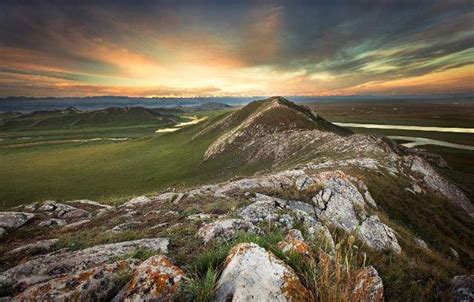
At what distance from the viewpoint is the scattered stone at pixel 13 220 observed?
15.1 meters

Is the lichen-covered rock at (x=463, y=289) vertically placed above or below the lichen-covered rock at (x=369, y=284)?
Result: below

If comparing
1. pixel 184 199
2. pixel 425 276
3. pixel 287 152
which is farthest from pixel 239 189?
pixel 287 152

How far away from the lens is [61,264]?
7691mm

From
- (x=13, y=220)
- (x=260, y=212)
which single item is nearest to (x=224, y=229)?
(x=260, y=212)

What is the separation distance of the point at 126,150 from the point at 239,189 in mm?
89730

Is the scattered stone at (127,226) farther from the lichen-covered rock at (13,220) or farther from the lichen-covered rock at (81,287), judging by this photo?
the lichen-covered rock at (13,220)

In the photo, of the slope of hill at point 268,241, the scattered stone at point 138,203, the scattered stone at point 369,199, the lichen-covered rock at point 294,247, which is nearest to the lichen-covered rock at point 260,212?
the slope of hill at point 268,241

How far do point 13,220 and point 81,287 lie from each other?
49.5 ft

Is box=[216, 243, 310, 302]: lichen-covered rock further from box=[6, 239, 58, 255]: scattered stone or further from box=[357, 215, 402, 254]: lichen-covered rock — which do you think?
box=[357, 215, 402, 254]: lichen-covered rock

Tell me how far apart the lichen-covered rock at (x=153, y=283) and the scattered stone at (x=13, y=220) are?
14801 millimetres

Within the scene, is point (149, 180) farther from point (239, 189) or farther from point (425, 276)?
point (425, 276)

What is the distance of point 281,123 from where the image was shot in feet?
233

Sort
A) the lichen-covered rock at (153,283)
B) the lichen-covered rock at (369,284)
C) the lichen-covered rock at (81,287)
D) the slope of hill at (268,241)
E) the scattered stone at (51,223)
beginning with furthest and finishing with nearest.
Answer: the scattered stone at (51,223), the lichen-covered rock at (369,284), the lichen-covered rock at (81,287), the slope of hill at (268,241), the lichen-covered rock at (153,283)

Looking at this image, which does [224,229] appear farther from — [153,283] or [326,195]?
[326,195]
